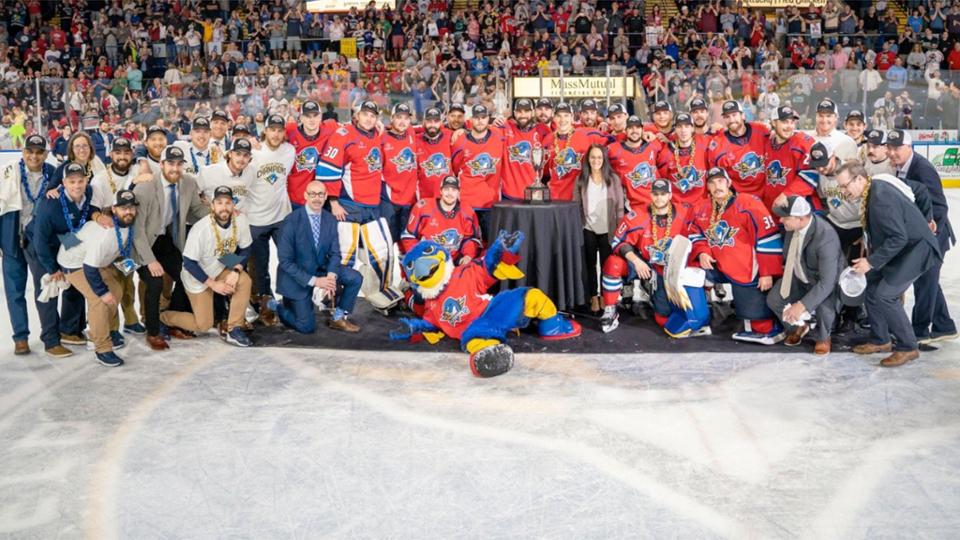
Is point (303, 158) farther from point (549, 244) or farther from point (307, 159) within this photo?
point (549, 244)

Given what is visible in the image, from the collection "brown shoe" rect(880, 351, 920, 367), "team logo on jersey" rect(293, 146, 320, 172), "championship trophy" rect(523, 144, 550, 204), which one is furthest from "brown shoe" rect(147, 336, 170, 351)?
"brown shoe" rect(880, 351, 920, 367)

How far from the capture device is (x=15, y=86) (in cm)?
1267

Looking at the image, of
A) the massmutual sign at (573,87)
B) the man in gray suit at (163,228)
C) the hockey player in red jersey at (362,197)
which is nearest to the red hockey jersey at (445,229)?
the hockey player in red jersey at (362,197)

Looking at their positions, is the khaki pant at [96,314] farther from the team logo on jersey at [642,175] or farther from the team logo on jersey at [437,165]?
the team logo on jersey at [642,175]

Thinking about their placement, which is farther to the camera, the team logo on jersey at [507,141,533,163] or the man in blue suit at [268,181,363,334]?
the team logo on jersey at [507,141,533,163]

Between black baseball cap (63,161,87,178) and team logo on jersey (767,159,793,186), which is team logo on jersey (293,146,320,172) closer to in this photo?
black baseball cap (63,161,87,178)

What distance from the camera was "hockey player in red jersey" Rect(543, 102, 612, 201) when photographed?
673 cm

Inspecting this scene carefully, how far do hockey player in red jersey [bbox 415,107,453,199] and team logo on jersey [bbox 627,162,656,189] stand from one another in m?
1.32

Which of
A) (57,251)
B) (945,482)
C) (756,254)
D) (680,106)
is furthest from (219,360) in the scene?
(680,106)

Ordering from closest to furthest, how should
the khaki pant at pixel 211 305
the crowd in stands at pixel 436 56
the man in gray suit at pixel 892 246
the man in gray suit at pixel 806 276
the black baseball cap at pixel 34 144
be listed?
the man in gray suit at pixel 892 246 < the man in gray suit at pixel 806 276 < the black baseball cap at pixel 34 144 < the khaki pant at pixel 211 305 < the crowd in stands at pixel 436 56

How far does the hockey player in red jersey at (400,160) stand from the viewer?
682 cm

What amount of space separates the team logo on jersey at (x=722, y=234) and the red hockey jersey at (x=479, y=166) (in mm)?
1551

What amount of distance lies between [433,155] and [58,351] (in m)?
2.78

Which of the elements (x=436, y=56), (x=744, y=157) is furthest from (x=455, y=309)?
(x=436, y=56)
